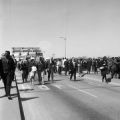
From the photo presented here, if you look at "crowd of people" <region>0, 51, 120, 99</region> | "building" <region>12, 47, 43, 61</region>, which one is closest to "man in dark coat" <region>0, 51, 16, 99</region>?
"crowd of people" <region>0, 51, 120, 99</region>

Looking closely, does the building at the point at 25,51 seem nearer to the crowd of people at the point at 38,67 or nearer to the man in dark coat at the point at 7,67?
the crowd of people at the point at 38,67

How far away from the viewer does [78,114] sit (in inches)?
368

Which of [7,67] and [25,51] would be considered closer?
[7,67]

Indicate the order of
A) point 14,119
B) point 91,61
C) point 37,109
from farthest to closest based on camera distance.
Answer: point 91,61 < point 37,109 < point 14,119

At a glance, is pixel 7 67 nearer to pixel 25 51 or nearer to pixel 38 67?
pixel 38 67

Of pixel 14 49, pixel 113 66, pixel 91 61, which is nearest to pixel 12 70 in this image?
pixel 113 66

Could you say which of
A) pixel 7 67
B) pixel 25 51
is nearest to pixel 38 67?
pixel 7 67

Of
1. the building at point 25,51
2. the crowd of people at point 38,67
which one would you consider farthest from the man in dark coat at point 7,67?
the building at point 25,51

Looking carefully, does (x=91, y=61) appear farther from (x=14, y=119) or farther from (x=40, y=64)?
(x=14, y=119)

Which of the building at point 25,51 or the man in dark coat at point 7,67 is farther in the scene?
the building at point 25,51

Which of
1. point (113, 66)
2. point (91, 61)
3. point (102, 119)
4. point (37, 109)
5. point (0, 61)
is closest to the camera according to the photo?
point (102, 119)

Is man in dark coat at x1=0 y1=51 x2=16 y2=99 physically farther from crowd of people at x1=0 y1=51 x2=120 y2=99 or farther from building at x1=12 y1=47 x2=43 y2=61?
building at x1=12 y1=47 x2=43 y2=61

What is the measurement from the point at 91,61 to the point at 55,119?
31519 millimetres

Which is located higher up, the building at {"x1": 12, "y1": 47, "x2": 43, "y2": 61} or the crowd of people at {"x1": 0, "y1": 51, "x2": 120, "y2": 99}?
the building at {"x1": 12, "y1": 47, "x2": 43, "y2": 61}
